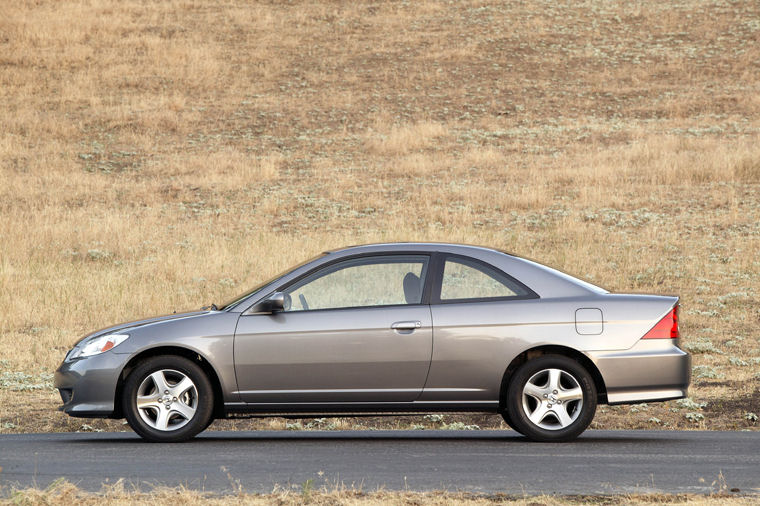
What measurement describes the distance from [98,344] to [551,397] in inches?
144

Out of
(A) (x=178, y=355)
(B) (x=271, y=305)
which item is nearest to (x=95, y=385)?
(A) (x=178, y=355)

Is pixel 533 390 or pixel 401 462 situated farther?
pixel 533 390

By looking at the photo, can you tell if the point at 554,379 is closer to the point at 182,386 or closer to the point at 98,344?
the point at 182,386

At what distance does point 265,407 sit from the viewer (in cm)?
916

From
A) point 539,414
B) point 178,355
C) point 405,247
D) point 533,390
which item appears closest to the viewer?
point 533,390

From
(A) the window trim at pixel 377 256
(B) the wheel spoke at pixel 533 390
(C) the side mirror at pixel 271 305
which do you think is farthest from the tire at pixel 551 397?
(C) the side mirror at pixel 271 305

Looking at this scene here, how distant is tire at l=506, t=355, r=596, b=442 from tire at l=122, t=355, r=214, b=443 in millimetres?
2429

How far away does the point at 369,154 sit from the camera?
33844 mm

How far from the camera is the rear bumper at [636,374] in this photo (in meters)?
9.09

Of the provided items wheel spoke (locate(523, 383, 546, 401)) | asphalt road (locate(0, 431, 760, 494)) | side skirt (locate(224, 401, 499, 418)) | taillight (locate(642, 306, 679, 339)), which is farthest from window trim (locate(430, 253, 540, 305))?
asphalt road (locate(0, 431, 760, 494))

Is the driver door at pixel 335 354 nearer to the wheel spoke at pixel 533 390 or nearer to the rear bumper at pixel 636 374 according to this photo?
the wheel spoke at pixel 533 390

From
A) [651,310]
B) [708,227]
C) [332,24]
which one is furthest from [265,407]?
[332,24]

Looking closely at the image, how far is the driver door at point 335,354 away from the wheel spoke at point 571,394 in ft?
3.54

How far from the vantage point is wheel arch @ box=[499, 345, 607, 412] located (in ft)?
30.0
